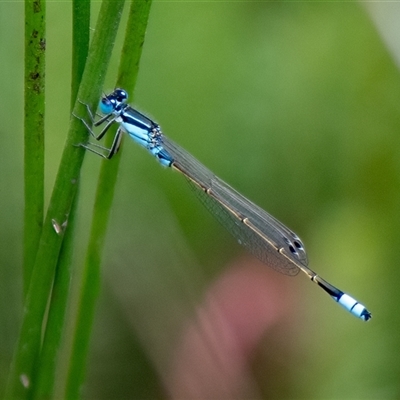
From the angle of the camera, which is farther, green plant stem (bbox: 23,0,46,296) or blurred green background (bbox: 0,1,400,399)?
blurred green background (bbox: 0,1,400,399)

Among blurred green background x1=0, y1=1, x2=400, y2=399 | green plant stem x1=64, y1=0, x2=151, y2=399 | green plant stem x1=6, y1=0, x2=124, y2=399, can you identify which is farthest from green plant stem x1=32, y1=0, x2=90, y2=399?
blurred green background x1=0, y1=1, x2=400, y2=399

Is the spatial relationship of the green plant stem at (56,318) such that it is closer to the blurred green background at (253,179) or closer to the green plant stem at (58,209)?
the green plant stem at (58,209)

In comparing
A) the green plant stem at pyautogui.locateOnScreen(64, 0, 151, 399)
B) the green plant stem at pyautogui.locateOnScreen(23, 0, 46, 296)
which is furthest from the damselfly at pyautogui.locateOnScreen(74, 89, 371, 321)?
the green plant stem at pyautogui.locateOnScreen(23, 0, 46, 296)

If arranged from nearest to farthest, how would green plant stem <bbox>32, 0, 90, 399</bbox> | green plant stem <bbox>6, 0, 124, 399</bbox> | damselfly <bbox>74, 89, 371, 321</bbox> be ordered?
green plant stem <bbox>6, 0, 124, 399</bbox> → green plant stem <bbox>32, 0, 90, 399</bbox> → damselfly <bbox>74, 89, 371, 321</bbox>

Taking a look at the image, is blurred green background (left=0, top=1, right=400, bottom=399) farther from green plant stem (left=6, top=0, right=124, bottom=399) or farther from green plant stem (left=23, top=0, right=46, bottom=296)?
green plant stem (left=23, top=0, right=46, bottom=296)

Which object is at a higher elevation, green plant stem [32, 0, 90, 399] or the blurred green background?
the blurred green background

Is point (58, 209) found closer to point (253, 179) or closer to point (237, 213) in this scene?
point (237, 213)

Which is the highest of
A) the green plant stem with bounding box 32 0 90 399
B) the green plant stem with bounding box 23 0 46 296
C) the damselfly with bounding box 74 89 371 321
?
the damselfly with bounding box 74 89 371 321

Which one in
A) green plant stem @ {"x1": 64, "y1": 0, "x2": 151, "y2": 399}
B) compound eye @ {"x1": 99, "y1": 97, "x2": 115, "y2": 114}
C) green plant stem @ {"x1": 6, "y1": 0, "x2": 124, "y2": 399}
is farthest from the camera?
compound eye @ {"x1": 99, "y1": 97, "x2": 115, "y2": 114}
